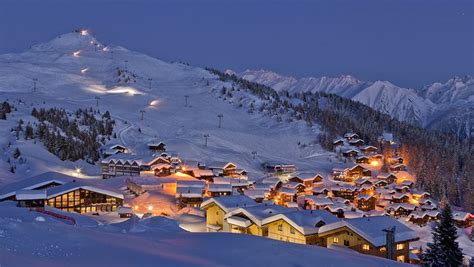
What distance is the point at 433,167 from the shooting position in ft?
253

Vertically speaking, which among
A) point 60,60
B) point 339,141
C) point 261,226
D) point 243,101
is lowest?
point 261,226

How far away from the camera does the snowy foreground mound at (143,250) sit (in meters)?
10.3

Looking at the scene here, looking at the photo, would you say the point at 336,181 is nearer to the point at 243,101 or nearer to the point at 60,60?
the point at 243,101

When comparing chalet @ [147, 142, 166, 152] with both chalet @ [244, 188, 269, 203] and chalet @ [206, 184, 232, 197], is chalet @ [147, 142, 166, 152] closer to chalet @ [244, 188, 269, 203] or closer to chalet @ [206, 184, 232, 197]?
chalet @ [244, 188, 269, 203]

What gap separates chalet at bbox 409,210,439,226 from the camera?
163ft

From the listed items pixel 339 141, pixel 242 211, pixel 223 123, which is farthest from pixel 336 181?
pixel 242 211

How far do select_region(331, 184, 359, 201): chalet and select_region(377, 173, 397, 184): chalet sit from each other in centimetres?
809

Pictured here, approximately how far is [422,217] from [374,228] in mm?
27915

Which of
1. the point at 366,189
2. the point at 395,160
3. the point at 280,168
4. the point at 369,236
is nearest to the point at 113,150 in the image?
the point at 280,168

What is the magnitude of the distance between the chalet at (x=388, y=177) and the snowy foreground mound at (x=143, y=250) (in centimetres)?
5099

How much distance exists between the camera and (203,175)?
54625mm

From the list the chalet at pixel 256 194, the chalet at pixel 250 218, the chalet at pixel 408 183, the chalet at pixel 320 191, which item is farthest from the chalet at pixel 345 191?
the chalet at pixel 250 218

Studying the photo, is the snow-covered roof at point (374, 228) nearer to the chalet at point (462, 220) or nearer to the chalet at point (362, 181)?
the chalet at point (462, 220)

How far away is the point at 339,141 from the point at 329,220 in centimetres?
5450
